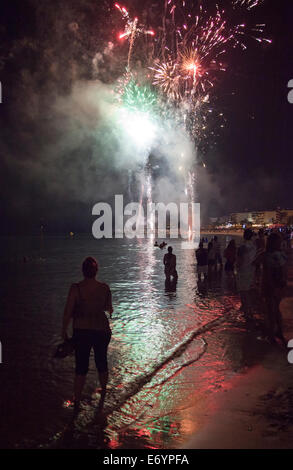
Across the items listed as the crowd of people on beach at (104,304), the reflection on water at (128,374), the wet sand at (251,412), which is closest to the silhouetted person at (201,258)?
Answer: the reflection on water at (128,374)

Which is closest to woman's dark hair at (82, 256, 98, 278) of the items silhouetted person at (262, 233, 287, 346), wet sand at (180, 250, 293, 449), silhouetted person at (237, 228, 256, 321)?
wet sand at (180, 250, 293, 449)

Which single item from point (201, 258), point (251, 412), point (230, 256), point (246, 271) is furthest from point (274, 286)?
point (201, 258)

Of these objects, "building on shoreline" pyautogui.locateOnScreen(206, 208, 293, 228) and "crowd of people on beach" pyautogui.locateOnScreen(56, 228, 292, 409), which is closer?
"crowd of people on beach" pyautogui.locateOnScreen(56, 228, 292, 409)

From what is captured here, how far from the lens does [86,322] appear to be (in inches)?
160

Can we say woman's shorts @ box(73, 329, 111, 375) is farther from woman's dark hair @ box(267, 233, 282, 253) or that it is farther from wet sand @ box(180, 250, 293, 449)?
woman's dark hair @ box(267, 233, 282, 253)

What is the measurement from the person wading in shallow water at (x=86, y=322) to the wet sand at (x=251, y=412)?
128 cm

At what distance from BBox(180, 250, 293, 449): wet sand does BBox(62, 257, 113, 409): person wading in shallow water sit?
4.21 feet

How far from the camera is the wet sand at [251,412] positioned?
10.4ft

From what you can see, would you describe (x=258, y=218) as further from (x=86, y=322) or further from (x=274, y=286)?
(x=86, y=322)

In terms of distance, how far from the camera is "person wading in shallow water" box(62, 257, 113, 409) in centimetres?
406

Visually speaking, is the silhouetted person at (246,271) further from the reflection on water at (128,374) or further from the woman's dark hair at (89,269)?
the woman's dark hair at (89,269)
